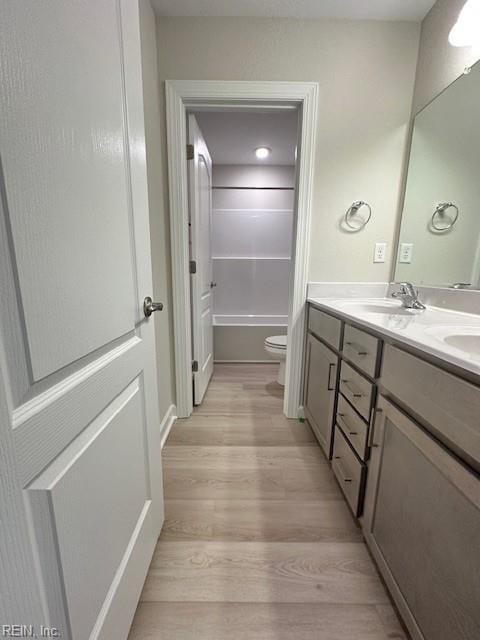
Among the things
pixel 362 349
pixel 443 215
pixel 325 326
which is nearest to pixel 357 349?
pixel 362 349

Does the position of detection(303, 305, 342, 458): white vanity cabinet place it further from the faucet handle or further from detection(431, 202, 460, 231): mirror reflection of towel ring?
detection(431, 202, 460, 231): mirror reflection of towel ring

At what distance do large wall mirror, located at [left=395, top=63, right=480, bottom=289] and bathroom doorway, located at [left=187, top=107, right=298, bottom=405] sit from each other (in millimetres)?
1066

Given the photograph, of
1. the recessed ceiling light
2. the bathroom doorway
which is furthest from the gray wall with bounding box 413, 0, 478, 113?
the recessed ceiling light

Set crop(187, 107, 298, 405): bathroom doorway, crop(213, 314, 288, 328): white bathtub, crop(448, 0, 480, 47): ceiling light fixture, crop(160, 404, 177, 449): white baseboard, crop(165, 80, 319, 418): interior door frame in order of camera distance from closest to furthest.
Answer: crop(448, 0, 480, 47): ceiling light fixture, crop(165, 80, 319, 418): interior door frame, crop(160, 404, 177, 449): white baseboard, crop(187, 107, 298, 405): bathroom doorway, crop(213, 314, 288, 328): white bathtub

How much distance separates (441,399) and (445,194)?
132cm

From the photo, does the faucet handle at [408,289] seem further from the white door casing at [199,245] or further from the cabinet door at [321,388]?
the white door casing at [199,245]

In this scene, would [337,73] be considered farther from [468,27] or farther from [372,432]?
[372,432]

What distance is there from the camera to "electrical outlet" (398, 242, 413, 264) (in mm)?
1641

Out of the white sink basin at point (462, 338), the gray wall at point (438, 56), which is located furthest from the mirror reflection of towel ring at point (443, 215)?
the white sink basin at point (462, 338)

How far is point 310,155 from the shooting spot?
160cm

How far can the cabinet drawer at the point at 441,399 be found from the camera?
0.54m

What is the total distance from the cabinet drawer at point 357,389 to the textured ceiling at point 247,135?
1928 mm

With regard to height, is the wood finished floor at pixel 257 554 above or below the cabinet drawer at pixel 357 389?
below

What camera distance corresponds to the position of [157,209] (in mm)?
1531
